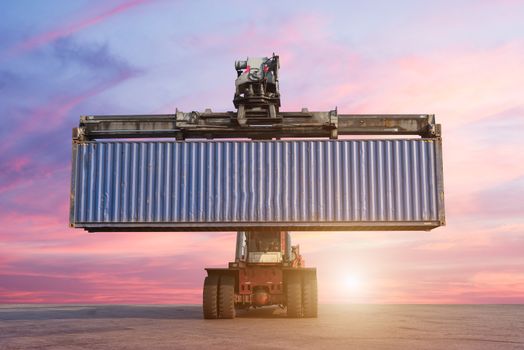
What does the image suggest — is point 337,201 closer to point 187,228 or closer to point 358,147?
point 358,147

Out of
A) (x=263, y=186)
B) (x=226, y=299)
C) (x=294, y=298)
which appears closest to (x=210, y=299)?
(x=226, y=299)

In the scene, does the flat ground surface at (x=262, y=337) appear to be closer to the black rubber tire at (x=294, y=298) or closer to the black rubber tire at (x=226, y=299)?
the black rubber tire at (x=294, y=298)

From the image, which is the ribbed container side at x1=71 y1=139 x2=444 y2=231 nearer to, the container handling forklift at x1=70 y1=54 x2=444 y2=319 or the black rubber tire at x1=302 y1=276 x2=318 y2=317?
the container handling forklift at x1=70 y1=54 x2=444 y2=319

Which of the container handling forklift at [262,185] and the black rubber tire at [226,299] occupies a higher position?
the container handling forklift at [262,185]

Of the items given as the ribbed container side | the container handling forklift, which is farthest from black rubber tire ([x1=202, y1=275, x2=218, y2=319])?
the ribbed container side

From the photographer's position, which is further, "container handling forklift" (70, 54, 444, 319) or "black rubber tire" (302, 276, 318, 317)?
"container handling forklift" (70, 54, 444, 319)

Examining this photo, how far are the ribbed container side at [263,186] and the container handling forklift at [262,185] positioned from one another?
37 mm

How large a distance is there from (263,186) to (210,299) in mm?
4440

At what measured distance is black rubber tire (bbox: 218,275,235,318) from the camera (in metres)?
22.1

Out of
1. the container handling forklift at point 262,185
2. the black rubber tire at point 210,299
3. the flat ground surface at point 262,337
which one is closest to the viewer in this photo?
the flat ground surface at point 262,337

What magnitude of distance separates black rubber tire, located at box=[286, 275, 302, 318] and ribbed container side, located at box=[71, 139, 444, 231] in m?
2.08

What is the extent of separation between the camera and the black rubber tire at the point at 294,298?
22.0 meters

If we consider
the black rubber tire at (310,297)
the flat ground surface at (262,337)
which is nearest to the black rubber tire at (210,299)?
the black rubber tire at (310,297)

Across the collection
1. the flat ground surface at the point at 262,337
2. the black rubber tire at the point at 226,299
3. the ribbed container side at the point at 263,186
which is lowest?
the flat ground surface at the point at 262,337
